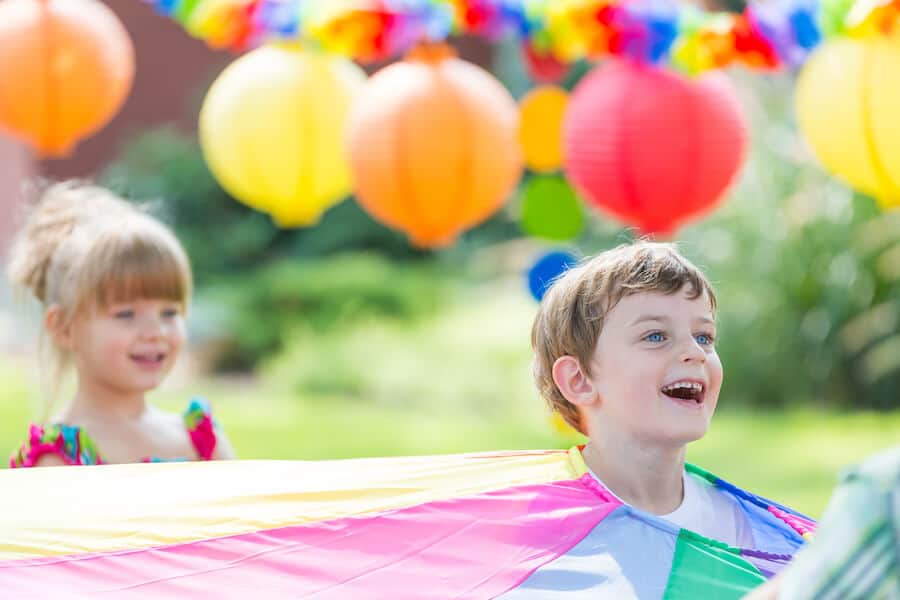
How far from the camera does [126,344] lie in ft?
11.6

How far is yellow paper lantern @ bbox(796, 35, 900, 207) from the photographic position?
384cm

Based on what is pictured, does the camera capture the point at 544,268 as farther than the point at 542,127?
No

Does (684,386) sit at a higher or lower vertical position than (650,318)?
lower

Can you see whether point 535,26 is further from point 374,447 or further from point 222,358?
point 222,358

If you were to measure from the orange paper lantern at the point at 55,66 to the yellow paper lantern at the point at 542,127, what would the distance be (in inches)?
54.9

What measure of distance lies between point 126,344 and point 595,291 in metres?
1.43

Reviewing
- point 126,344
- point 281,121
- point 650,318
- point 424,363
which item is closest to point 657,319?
point 650,318

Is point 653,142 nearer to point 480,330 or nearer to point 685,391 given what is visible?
point 685,391

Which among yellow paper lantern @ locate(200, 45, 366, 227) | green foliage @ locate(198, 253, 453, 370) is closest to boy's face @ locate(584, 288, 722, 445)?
yellow paper lantern @ locate(200, 45, 366, 227)

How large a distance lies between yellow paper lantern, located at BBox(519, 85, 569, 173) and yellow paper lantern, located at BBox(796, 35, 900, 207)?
1123mm

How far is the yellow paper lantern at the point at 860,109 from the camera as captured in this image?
384 cm

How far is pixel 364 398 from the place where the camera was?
910 centimetres

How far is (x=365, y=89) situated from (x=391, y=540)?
2.31 m

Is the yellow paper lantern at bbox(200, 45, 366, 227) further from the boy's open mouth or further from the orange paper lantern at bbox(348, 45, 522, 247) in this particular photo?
the boy's open mouth
